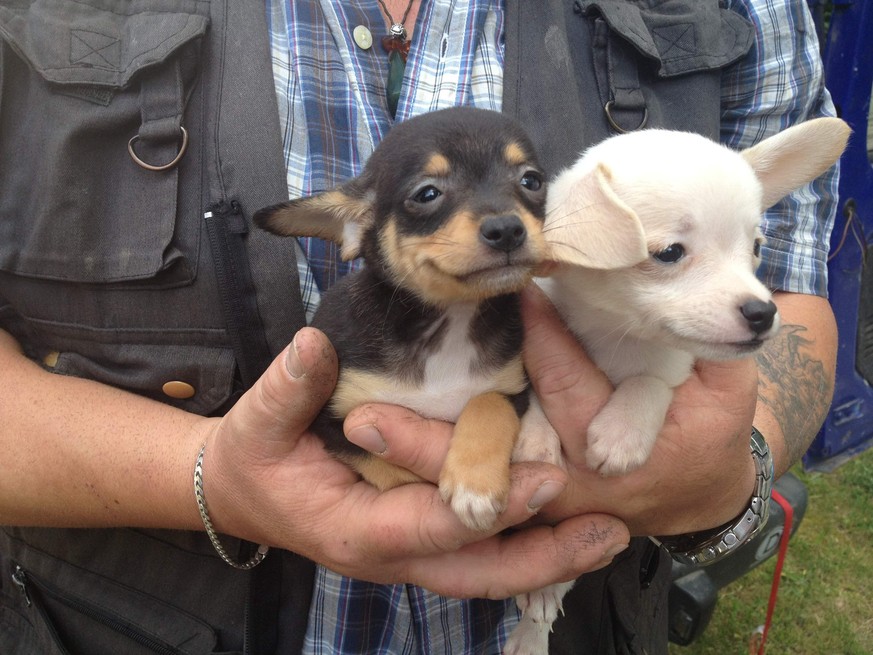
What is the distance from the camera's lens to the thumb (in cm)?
157

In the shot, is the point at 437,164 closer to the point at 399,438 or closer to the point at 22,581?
the point at 399,438

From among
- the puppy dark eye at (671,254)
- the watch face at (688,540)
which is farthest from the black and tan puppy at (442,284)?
the watch face at (688,540)

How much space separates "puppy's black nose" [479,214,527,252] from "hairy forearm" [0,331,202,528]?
3.19 ft

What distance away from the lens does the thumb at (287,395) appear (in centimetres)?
157

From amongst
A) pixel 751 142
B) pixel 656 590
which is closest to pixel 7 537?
pixel 656 590

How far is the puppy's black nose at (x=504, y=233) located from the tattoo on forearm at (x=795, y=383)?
3.92 feet

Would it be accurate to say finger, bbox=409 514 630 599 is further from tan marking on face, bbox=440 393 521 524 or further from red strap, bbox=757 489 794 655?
red strap, bbox=757 489 794 655

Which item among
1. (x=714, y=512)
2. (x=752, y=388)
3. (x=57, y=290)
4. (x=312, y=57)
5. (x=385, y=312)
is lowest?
(x=714, y=512)

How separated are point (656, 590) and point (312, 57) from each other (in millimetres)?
2097

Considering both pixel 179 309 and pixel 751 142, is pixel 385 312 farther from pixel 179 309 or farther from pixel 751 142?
pixel 751 142

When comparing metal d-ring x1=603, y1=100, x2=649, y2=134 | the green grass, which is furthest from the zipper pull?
the green grass

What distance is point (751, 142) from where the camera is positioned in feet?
7.83

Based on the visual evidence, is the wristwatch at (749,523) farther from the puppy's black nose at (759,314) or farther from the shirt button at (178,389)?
the shirt button at (178,389)

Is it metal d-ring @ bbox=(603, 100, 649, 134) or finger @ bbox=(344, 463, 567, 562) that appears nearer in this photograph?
finger @ bbox=(344, 463, 567, 562)
